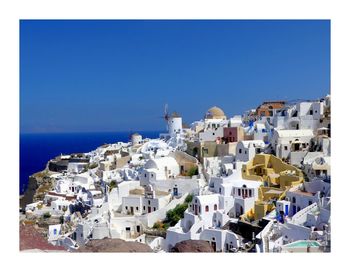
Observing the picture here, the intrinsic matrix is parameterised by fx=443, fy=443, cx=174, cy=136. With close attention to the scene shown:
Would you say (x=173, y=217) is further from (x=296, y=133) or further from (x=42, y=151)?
(x=42, y=151)

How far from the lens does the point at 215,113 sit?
26.4 m

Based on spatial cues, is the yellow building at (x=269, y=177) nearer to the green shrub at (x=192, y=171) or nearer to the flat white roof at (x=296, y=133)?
the flat white roof at (x=296, y=133)

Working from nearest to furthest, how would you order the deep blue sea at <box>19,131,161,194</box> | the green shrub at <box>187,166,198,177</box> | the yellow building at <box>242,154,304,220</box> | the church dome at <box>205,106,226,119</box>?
the yellow building at <box>242,154,304,220</box>
the green shrub at <box>187,166,198,177</box>
the church dome at <box>205,106,226,119</box>
the deep blue sea at <box>19,131,161,194</box>

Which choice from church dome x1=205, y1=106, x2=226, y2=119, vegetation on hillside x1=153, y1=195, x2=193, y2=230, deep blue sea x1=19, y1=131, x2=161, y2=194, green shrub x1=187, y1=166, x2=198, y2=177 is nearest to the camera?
vegetation on hillside x1=153, y1=195, x2=193, y2=230

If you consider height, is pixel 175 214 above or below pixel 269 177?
below

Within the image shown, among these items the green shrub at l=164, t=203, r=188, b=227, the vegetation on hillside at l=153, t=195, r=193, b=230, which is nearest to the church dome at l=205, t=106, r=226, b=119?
the vegetation on hillside at l=153, t=195, r=193, b=230

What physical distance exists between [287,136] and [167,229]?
609 cm

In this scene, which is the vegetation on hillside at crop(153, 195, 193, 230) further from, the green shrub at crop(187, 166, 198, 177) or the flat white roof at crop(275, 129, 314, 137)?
the flat white roof at crop(275, 129, 314, 137)

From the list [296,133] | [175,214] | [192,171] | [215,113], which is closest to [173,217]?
[175,214]

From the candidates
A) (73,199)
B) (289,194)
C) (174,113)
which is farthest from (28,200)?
(289,194)

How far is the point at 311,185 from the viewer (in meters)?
11.8

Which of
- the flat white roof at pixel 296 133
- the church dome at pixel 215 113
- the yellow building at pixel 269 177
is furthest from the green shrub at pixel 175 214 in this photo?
the church dome at pixel 215 113

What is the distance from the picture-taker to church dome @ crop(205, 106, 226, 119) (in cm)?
2609

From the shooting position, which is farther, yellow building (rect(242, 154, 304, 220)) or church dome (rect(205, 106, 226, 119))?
church dome (rect(205, 106, 226, 119))
